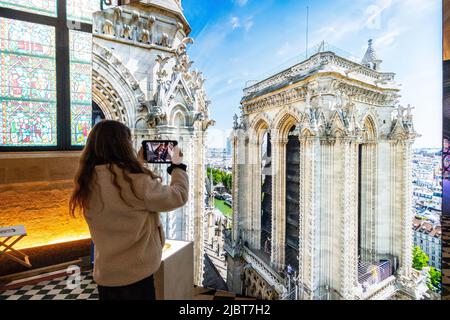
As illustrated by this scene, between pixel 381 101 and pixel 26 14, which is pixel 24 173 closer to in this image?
pixel 26 14

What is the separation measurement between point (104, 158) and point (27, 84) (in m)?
2.40

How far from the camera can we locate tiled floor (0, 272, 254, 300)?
2394 mm

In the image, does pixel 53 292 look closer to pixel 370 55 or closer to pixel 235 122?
pixel 235 122

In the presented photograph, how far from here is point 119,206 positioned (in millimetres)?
1069

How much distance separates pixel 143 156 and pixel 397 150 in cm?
228

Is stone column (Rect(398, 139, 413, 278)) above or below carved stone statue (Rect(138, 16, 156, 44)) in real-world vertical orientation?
below

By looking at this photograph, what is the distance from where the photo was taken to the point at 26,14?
2.63m

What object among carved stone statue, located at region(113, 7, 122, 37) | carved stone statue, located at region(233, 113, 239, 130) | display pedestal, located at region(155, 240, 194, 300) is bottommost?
display pedestal, located at region(155, 240, 194, 300)

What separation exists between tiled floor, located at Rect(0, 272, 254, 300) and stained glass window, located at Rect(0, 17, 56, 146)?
5.22 feet

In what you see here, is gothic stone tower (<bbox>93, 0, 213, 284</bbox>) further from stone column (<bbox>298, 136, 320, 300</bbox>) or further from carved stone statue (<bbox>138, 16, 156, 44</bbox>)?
stone column (<bbox>298, 136, 320, 300</bbox>)

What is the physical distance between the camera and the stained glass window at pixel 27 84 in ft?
8.44

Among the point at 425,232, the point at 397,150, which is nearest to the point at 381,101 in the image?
the point at 397,150

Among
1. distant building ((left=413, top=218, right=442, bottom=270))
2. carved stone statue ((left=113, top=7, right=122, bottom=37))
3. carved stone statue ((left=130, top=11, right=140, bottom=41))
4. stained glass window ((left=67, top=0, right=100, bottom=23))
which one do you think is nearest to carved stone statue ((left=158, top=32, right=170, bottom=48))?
carved stone statue ((left=130, top=11, right=140, bottom=41))

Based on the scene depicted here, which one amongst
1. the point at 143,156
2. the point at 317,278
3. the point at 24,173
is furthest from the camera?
the point at 24,173
